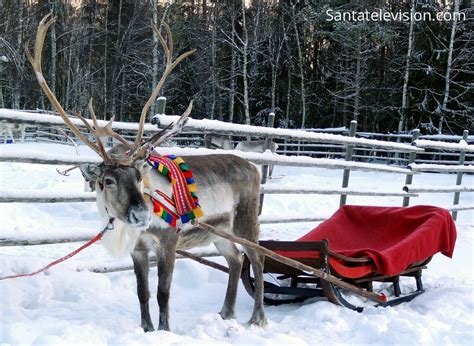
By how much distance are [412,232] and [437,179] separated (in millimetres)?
10359

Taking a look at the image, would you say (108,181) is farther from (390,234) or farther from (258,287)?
(390,234)

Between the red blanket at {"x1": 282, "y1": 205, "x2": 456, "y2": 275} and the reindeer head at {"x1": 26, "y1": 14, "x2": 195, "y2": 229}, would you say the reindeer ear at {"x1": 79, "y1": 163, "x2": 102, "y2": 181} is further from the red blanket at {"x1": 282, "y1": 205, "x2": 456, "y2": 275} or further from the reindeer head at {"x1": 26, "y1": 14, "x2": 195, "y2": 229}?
the red blanket at {"x1": 282, "y1": 205, "x2": 456, "y2": 275}

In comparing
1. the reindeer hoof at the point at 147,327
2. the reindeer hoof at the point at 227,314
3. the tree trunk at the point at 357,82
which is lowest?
the reindeer hoof at the point at 227,314

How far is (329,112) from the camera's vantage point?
2180 centimetres

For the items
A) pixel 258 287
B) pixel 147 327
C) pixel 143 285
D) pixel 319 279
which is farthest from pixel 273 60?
pixel 147 327

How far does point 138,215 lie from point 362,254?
1911 mm

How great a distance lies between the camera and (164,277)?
9.80 ft

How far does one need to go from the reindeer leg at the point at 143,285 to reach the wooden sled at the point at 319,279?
1.01 m

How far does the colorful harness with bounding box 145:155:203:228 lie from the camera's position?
9.71 ft

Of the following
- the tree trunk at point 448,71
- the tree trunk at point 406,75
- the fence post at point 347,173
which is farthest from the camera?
the tree trunk at point 406,75

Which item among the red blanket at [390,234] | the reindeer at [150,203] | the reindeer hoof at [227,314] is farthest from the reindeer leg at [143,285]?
the red blanket at [390,234]

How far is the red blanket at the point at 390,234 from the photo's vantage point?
152 inches

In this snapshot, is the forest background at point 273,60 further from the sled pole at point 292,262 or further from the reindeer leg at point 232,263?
the sled pole at point 292,262

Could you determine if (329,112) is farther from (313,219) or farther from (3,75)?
(313,219)
